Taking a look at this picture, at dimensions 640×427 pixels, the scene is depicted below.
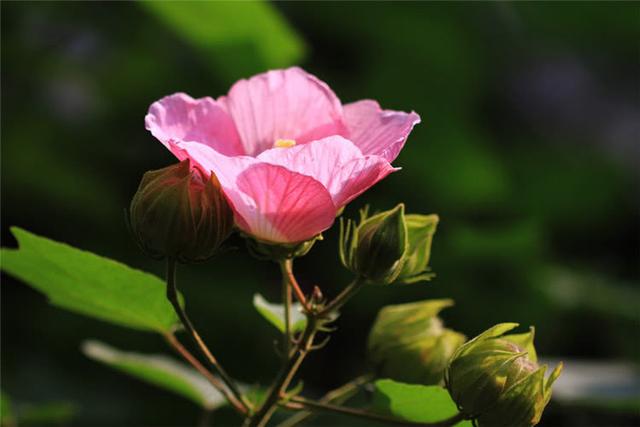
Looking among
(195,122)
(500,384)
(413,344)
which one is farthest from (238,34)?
(500,384)

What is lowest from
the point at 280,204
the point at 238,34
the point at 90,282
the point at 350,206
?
the point at 350,206

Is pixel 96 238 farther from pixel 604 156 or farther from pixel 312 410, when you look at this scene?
pixel 604 156

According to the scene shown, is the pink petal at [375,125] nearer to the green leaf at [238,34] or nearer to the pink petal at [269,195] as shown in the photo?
the pink petal at [269,195]

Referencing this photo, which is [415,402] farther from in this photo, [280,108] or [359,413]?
[280,108]

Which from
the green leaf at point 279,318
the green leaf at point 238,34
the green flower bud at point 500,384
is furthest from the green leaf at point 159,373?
the green leaf at point 238,34

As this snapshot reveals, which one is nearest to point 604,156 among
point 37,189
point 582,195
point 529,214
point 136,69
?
point 582,195

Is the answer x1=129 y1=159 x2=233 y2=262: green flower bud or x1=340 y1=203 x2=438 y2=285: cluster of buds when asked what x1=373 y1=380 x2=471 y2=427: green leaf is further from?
x1=129 y1=159 x2=233 y2=262: green flower bud

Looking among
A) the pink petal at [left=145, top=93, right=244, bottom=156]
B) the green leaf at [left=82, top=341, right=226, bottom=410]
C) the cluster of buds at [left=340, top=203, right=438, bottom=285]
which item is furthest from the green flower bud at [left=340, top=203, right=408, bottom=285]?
the green leaf at [left=82, top=341, right=226, bottom=410]
